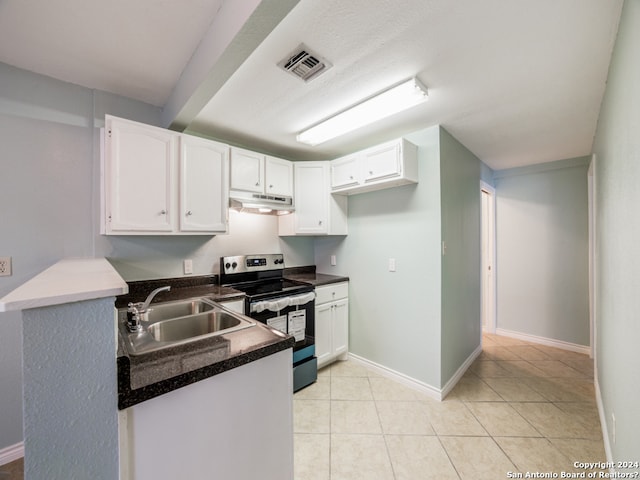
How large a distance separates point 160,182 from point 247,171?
76cm

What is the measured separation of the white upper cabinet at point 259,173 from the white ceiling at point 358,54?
0.98ft

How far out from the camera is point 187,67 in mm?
1646

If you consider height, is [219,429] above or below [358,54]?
below

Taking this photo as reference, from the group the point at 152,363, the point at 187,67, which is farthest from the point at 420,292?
the point at 187,67

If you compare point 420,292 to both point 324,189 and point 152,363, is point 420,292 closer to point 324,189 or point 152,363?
point 324,189

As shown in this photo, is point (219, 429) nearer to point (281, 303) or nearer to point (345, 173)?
point (281, 303)

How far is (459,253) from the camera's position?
267 centimetres

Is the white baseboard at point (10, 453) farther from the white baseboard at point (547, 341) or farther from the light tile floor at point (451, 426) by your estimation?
the white baseboard at point (547, 341)

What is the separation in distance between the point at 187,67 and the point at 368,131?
150 centimetres

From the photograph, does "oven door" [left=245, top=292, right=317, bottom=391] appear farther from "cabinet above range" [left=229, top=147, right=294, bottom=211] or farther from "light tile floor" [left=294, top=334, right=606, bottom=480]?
"cabinet above range" [left=229, top=147, right=294, bottom=211]

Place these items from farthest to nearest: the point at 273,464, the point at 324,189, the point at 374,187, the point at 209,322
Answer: the point at 324,189 → the point at 374,187 → the point at 209,322 → the point at 273,464

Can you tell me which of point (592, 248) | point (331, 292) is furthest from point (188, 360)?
point (592, 248)

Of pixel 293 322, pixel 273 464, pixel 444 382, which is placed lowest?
pixel 444 382

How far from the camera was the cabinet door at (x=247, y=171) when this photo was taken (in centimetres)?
236
